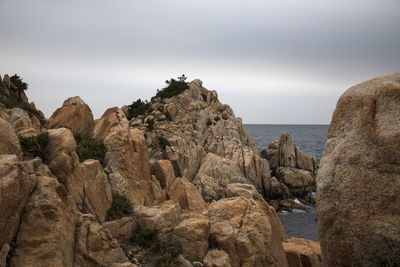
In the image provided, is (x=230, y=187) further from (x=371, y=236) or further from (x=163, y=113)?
(x=163, y=113)

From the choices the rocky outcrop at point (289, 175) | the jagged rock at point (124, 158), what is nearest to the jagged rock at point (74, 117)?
the jagged rock at point (124, 158)

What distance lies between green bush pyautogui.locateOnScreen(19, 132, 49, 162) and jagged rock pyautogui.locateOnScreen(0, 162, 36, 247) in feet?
8.52

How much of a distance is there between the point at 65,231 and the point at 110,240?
2092 mm

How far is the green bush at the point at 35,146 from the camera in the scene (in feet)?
38.6

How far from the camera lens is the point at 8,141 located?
10.8 meters

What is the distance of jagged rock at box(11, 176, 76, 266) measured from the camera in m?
9.00

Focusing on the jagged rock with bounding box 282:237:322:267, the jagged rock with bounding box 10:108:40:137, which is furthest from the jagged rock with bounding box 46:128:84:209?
the jagged rock with bounding box 282:237:322:267

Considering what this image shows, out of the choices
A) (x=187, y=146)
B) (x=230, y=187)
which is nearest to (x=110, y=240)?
(x=230, y=187)

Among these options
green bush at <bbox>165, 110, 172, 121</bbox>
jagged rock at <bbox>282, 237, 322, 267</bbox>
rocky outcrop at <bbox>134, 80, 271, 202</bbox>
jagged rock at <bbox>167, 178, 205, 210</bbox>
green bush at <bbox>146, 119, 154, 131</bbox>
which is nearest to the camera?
jagged rock at <bbox>282, 237, 322, 267</bbox>

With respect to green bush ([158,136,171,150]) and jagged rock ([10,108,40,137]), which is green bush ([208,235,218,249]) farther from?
green bush ([158,136,171,150])

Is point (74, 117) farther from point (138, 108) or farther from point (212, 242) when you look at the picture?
point (138, 108)

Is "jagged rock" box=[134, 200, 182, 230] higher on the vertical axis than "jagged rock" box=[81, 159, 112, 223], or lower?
lower

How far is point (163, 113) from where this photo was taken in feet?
148

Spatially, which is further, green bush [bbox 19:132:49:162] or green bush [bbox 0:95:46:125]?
green bush [bbox 0:95:46:125]
